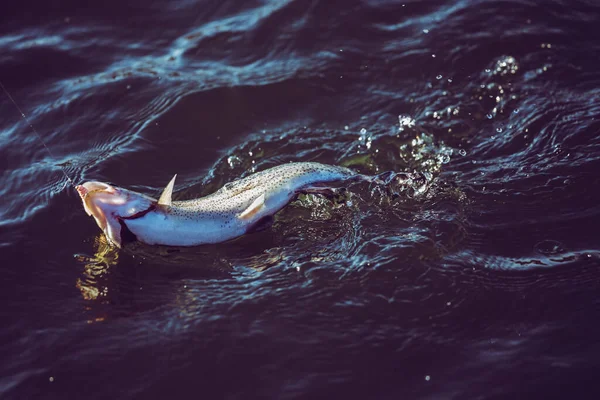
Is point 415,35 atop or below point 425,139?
atop

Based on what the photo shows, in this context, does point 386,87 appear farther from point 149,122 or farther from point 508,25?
point 149,122

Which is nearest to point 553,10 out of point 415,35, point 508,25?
point 508,25

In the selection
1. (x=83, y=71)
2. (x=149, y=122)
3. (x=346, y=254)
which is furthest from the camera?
(x=83, y=71)

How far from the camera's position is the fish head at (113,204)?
5.79 meters

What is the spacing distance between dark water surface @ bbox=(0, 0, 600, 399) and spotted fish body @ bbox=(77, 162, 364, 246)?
1.31 feet

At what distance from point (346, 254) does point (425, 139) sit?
86.0 inches

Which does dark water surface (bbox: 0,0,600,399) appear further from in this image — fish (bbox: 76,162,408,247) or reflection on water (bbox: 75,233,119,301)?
fish (bbox: 76,162,408,247)

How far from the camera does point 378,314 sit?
5562 mm

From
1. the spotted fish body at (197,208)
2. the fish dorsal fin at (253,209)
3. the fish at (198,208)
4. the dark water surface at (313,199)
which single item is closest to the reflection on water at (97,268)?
the dark water surface at (313,199)

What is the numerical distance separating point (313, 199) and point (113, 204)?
188 cm

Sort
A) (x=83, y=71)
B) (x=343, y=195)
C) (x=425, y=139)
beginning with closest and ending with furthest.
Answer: (x=343, y=195), (x=425, y=139), (x=83, y=71)

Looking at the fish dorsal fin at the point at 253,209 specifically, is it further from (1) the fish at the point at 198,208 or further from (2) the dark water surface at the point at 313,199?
(2) the dark water surface at the point at 313,199

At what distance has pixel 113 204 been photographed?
5789 mm

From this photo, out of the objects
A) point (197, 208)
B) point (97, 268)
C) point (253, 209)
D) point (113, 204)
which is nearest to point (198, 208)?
point (197, 208)
